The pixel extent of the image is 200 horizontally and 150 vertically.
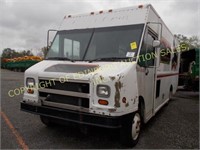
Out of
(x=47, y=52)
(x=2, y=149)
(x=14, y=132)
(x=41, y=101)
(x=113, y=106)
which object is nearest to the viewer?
(x=113, y=106)

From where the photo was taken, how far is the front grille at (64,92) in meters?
3.62

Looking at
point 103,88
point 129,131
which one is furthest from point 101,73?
point 129,131

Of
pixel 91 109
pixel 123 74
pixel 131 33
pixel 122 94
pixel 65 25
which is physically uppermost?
pixel 65 25

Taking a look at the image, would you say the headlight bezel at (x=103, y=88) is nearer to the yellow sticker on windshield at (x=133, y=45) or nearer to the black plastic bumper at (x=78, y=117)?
the black plastic bumper at (x=78, y=117)

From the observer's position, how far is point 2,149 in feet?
12.2

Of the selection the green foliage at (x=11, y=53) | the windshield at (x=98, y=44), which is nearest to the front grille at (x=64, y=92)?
the windshield at (x=98, y=44)

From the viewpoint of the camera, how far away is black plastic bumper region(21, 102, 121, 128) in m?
3.31

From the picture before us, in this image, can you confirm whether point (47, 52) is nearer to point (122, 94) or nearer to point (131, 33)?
point (131, 33)

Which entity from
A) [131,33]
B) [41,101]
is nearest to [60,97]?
[41,101]

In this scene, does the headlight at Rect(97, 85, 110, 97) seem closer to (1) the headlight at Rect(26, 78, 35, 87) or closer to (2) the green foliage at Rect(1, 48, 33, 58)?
(1) the headlight at Rect(26, 78, 35, 87)

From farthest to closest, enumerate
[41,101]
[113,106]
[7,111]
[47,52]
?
[7,111]
[47,52]
[41,101]
[113,106]

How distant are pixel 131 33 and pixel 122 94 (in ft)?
5.04

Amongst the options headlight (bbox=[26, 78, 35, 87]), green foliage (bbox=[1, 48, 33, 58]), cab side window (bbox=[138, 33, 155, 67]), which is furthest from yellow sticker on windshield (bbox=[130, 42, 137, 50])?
green foliage (bbox=[1, 48, 33, 58])

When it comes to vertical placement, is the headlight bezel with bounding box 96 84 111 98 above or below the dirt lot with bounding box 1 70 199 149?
above
